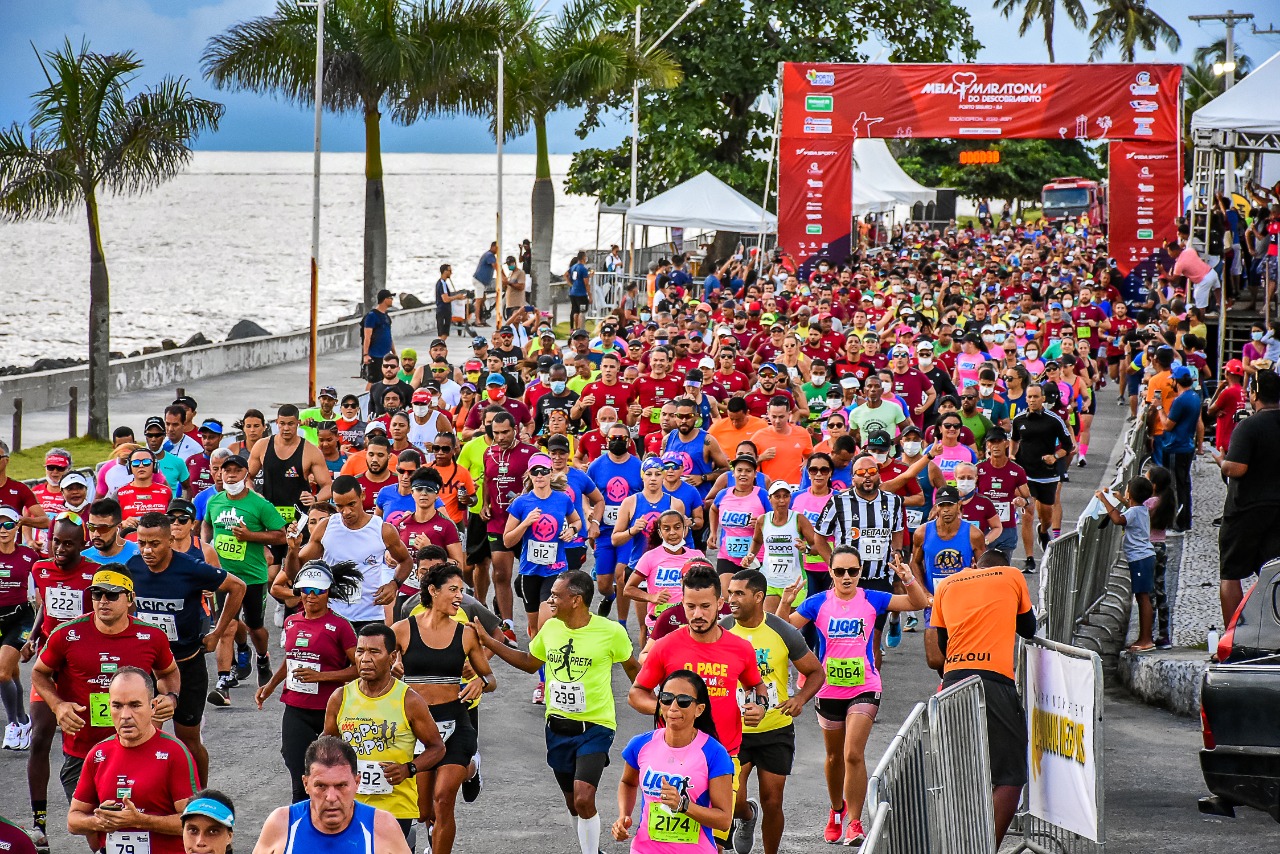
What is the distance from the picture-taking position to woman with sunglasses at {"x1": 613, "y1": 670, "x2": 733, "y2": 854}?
6.93m

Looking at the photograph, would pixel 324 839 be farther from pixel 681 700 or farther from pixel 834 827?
pixel 834 827

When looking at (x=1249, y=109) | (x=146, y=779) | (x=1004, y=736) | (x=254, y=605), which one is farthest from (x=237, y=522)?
(x=1249, y=109)

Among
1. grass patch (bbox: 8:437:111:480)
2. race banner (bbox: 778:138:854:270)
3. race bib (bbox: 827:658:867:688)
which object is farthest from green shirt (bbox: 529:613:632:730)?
race banner (bbox: 778:138:854:270)

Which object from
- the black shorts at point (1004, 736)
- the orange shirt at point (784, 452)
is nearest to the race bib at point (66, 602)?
the black shorts at point (1004, 736)

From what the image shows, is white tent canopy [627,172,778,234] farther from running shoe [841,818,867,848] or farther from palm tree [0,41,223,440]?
running shoe [841,818,867,848]

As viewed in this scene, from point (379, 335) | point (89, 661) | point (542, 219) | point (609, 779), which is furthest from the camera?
point (542, 219)

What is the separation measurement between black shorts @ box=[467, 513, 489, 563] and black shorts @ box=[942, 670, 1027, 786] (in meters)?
6.23

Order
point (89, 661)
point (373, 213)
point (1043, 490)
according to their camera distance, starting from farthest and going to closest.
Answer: point (373, 213), point (1043, 490), point (89, 661)

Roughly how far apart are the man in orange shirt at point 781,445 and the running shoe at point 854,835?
538 cm

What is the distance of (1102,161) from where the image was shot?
83.5m

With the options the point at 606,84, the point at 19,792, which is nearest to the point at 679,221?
the point at 606,84

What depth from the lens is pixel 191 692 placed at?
9250mm

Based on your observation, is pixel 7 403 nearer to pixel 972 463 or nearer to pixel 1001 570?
pixel 972 463

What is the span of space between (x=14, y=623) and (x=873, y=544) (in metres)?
5.65
